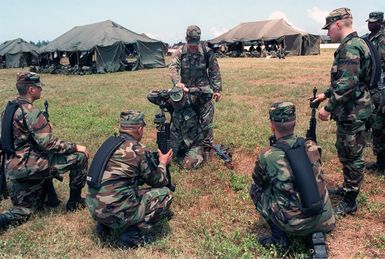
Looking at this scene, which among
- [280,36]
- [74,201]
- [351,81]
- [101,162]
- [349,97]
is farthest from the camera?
[280,36]

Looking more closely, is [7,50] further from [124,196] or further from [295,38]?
[124,196]

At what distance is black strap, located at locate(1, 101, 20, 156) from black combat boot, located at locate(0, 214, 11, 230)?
791 mm

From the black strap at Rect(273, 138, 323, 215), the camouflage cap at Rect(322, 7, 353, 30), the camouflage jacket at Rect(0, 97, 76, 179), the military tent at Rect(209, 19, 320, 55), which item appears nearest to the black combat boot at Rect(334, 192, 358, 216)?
the black strap at Rect(273, 138, 323, 215)

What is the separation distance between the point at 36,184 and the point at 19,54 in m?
38.9

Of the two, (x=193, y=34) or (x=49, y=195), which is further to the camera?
(x=193, y=34)

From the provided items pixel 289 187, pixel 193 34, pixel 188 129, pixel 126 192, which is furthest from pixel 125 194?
pixel 193 34

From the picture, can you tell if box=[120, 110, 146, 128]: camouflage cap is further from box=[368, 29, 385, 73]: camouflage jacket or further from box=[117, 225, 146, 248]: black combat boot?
box=[368, 29, 385, 73]: camouflage jacket

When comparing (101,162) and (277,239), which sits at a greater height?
(101,162)

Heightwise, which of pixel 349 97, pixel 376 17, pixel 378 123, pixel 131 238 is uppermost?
pixel 376 17

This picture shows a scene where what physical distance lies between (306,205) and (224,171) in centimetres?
301

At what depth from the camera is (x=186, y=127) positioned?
7395mm

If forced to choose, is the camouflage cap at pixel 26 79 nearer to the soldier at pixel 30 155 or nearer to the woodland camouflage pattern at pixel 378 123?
the soldier at pixel 30 155

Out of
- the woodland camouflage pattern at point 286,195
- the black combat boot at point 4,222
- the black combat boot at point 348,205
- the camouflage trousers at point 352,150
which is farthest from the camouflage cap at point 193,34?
the black combat boot at point 4,222

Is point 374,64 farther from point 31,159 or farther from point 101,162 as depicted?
point 31,159
